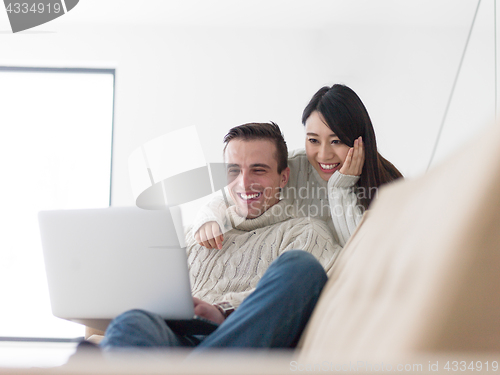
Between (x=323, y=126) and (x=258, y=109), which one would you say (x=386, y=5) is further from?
(x=323, y=126)

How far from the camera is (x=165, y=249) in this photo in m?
0.89

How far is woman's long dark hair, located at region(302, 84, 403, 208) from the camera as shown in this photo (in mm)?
1565

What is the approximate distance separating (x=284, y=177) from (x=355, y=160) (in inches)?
11.3

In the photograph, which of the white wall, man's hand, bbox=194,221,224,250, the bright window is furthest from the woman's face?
the bright window

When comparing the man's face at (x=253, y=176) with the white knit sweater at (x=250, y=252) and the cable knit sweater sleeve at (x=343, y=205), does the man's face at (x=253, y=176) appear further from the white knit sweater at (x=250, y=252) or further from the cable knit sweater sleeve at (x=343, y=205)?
the cable knit sweater sleeve at (x=343, y=205)

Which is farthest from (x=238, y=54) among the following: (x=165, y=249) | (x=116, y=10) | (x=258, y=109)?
(x=165, y=249)

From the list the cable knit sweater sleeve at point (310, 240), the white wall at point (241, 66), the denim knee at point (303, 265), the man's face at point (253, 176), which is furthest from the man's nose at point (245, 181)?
the white wall at point (241, 66)

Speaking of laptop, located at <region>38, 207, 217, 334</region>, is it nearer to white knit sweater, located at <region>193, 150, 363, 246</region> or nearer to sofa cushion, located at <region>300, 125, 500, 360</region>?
sofa cushion, located at <region>300, 125, 500, 360</region>

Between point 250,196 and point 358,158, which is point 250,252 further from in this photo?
point 358,158

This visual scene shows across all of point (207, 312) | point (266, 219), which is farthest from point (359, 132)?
point (207, 312)

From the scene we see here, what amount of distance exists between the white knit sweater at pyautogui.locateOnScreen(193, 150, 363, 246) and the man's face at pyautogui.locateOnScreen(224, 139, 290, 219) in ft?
0.23

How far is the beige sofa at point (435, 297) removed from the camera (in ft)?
1.13

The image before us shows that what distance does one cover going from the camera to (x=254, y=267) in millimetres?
1296

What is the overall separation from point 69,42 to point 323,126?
260cm
